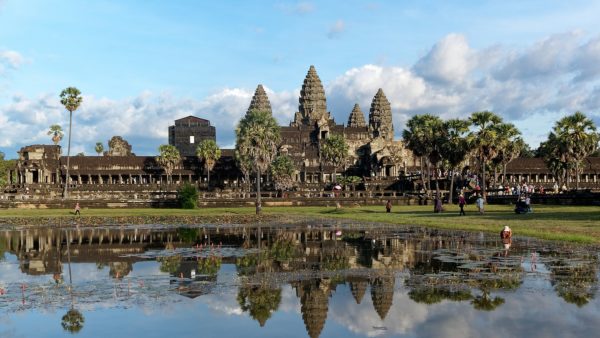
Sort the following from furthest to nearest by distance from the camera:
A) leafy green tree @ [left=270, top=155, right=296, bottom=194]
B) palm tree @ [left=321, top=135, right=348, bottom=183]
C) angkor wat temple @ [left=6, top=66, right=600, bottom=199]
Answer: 1. palm tree @ [left=321, top=135, right=348, bottom=183]
2. angkor wat temple @ [left=6, top=66, right=600, bottom=199]
3. leafy green tree @ [left=270, top=155, right=296, bottom=194]

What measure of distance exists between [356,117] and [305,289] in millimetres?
174356

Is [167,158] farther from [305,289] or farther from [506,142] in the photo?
[305,289]

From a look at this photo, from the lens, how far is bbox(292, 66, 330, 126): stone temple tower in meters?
174

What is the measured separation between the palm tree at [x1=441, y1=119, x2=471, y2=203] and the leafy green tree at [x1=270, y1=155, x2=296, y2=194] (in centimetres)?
3674

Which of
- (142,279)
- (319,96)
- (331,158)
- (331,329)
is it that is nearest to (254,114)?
(331,158)

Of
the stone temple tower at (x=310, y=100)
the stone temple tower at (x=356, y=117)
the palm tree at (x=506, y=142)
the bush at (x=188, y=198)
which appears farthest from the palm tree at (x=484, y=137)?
the stone temple tower at (x=356, y=117)

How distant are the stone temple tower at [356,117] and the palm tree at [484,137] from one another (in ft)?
382

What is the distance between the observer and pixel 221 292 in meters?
17.9

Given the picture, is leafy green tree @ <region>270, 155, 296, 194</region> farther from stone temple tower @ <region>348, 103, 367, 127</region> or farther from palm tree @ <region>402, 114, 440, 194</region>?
stone temple tower @ <region>348, 103, 367, 127</region>

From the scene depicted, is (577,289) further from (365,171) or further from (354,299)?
(365,171)

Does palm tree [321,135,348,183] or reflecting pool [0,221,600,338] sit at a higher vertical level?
palm tree [321,135,348,183]

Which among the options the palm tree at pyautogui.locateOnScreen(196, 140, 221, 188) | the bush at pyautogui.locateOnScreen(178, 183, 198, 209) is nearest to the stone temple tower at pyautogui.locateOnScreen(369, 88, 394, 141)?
the palm tree at pyautogui.locateOnScreen(196, 140, 221, 188)

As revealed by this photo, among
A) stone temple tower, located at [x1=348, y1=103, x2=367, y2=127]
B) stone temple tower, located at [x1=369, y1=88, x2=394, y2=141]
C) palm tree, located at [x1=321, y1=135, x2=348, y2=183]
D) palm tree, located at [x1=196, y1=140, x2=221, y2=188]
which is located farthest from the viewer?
stone temple tower, located at [x1=348, y1=103, x2=367, y2=127]

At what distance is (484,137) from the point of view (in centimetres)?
7106
